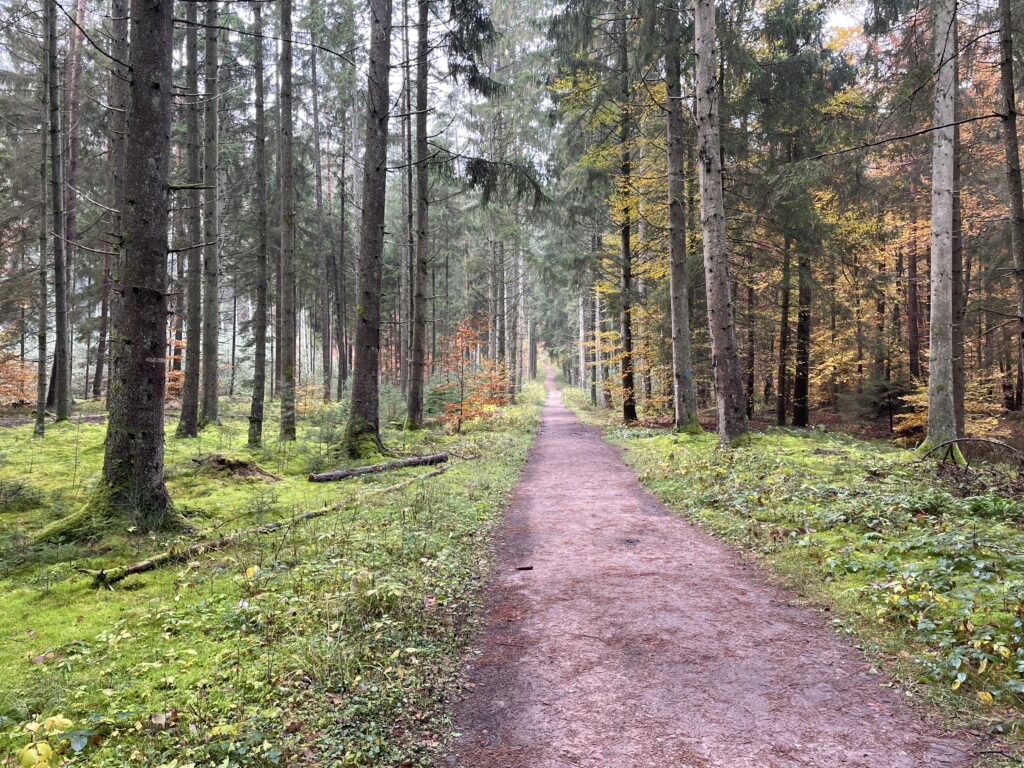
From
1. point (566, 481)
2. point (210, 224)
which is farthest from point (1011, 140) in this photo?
point (210, 224)

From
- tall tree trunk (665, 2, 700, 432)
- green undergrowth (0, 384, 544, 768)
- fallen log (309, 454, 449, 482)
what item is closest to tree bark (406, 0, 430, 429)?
fallen log (309, 454, 449, 482)

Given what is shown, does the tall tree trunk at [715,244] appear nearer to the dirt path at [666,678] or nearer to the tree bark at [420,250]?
the dirt path at [666,678]

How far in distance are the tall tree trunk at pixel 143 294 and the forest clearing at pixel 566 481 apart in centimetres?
4

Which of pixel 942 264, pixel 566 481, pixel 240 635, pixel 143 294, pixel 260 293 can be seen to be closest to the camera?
pixel 240 635

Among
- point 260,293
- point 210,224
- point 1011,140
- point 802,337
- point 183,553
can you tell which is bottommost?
point 183,553

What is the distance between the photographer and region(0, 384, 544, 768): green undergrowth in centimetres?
265

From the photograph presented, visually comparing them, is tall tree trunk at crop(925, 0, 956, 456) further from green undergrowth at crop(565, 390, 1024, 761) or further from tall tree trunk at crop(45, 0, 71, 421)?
tall tree trunk at crop(45, 0, 71, 421)

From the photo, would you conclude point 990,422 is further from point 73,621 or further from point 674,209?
point 73,621

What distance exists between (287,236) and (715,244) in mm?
9346

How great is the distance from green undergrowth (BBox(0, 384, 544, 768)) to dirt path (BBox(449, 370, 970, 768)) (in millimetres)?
445

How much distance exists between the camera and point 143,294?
5605 mm

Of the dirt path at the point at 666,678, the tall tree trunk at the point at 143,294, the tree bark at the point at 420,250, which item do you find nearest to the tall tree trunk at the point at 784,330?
the tree bark at the point at 420,250

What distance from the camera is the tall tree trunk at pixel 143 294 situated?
5.57 meters

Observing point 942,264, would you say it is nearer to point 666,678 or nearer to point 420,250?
point 666,678
